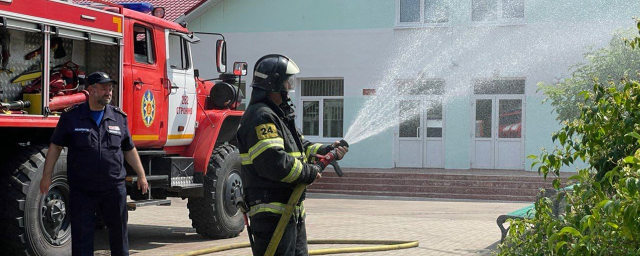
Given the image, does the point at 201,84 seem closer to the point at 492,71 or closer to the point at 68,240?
the point at 68,240

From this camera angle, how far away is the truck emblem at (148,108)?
30.4 ft

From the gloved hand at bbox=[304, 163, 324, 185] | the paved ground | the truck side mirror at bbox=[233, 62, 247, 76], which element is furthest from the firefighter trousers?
the truck side mirror at bbox=[233, 62, 247, 76]

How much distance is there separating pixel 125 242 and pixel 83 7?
271 cm

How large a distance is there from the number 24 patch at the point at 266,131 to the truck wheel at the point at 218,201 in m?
5.07

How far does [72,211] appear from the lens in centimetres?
672

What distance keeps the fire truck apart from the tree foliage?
891 cm

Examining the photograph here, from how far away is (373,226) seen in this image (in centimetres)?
1215

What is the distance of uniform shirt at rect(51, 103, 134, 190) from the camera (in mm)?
6695

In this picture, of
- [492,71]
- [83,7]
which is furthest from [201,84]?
[492,71]

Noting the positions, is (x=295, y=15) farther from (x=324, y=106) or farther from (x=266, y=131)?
(x=266, y=131)

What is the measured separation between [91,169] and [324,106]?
18.0 meters

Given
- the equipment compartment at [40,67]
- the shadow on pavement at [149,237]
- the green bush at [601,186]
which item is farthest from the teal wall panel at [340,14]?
the green bush at [601,186]

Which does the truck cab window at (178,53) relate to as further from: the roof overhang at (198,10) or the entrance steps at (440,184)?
the roof overhang at (198,10)

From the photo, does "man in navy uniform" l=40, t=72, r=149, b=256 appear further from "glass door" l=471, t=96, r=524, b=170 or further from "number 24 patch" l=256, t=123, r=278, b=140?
"glass door" l=471, t=96, r=524, b=170
